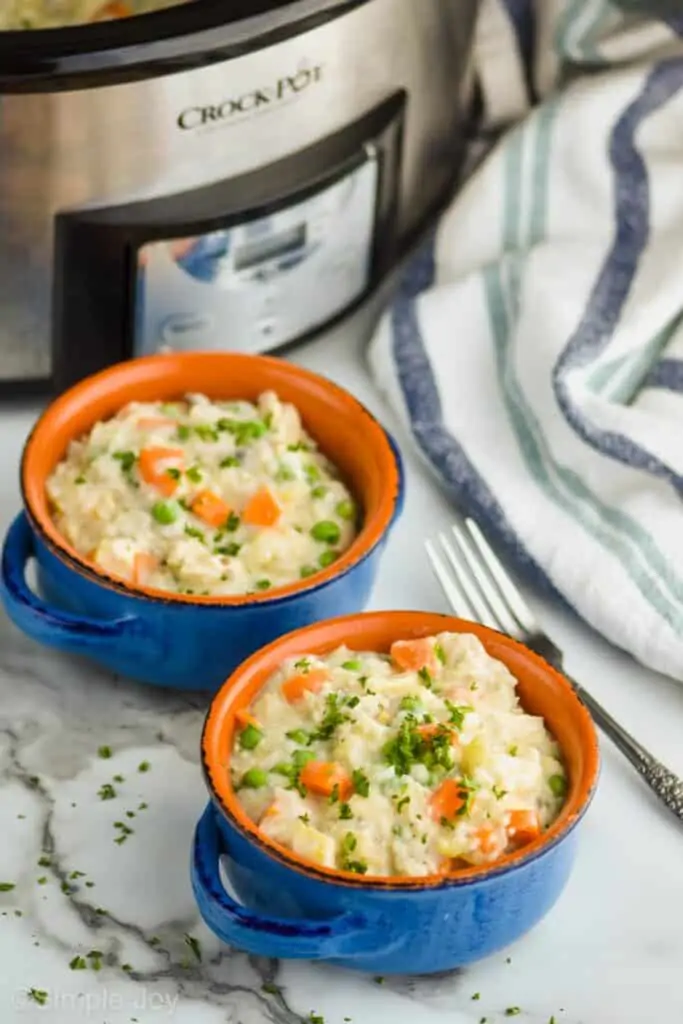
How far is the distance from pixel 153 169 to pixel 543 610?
14.2 inches

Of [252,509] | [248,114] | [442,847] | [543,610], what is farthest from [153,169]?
[442,847]

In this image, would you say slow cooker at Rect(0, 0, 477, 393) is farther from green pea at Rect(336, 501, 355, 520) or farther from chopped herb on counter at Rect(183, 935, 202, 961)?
chopped herb on counter at Rect(183, 935, 202, 961)

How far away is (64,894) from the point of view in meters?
0.95

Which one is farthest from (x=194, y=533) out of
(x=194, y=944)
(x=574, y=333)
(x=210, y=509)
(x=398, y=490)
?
(x=574, y=333)

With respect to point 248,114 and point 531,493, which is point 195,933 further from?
point 248,114

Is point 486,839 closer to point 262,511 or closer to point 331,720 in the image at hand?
point 331,720

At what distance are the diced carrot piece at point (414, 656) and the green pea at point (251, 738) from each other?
88mm

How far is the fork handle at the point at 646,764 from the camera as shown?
100 centimetres

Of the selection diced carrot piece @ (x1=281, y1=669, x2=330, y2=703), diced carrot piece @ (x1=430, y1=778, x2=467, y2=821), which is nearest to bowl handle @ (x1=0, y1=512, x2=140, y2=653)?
diced carrot piece @ (x1=281, y1=669, x2=330, y2=703)

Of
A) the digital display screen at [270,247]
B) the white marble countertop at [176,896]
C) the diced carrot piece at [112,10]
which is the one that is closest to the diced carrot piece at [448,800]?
the white marble countertop at [176,896]

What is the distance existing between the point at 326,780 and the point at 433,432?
1.25 feet

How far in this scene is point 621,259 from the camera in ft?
4.15

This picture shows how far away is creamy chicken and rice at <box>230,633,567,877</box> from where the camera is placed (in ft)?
2.84

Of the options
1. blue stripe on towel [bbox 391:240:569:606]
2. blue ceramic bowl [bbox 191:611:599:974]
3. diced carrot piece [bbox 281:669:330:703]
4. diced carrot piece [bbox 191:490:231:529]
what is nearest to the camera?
blue ceramic bowl [bbox 191:611:599:974]
